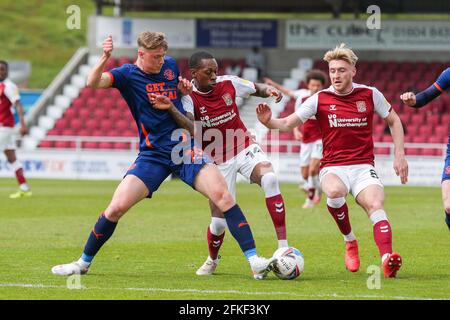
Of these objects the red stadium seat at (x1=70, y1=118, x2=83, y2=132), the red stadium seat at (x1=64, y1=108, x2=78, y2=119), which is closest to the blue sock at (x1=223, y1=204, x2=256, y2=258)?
the red stadium seat at (x1=70, y1=118, x2=83, y2=132)

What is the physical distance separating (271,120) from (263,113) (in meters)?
0.19

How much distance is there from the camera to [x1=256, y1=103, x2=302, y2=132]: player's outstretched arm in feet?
31.8

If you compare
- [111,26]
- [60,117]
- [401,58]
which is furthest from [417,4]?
[60,117]

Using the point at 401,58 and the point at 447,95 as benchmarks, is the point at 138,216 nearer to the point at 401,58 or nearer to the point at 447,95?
the point at 447,95

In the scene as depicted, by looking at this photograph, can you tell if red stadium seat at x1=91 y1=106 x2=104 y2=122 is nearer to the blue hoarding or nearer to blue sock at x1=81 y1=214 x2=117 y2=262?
the blue hoarding

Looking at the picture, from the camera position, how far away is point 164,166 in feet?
32.1

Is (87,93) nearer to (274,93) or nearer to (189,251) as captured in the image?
(189,251)

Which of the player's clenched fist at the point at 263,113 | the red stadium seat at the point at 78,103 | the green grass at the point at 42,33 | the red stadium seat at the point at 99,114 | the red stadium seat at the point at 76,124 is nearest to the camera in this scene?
the player's clenched fist at the point at 263,113

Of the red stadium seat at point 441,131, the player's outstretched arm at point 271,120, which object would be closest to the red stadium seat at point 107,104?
the red stadium seat at point 441,131

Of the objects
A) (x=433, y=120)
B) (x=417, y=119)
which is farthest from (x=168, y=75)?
(x=417, y=119)

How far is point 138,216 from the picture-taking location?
57.2 ft

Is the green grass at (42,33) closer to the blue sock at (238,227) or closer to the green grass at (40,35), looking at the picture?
the green grass at (40,35)

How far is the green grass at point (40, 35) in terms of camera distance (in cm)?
6116

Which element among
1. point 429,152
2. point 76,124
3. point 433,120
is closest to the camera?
point 429,152
